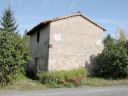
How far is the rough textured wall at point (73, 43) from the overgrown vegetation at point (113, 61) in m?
1.26

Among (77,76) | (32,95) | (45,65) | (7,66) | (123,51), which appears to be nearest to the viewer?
(32,95)

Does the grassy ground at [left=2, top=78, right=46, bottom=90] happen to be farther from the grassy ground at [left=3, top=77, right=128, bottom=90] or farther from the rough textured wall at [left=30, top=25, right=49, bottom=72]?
the rough textured wall at [left=30, top=25, right=49, bottom=72]

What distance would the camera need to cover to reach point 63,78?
23281 mm

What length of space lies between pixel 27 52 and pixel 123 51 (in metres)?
8.92

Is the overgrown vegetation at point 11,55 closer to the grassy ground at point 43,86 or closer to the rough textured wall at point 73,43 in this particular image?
the grassy ground at point 43,86

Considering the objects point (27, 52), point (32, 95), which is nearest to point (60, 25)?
point (27, 52)

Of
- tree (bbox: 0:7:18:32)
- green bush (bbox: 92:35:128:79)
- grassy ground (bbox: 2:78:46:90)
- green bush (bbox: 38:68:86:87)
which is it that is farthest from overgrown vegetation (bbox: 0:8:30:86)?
tree (bbox: 0:7:18:32)

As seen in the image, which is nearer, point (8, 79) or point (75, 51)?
point (8, 79)

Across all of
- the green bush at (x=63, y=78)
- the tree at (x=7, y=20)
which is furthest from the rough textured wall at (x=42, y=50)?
the tree at (x=7, y=20)

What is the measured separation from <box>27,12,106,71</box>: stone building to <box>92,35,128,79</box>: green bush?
1.25 meters

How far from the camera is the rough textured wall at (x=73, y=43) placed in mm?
27125

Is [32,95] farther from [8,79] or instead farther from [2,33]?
[2,33]

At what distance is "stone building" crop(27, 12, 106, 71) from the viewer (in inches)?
1065

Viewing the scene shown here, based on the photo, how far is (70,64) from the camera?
90.9ft
